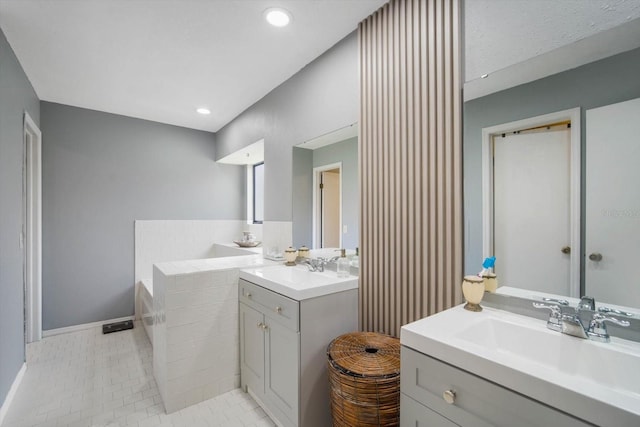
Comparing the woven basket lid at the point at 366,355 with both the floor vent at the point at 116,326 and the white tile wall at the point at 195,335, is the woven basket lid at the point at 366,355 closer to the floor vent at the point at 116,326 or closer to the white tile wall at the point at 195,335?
the white tile wall at the point at 195,335

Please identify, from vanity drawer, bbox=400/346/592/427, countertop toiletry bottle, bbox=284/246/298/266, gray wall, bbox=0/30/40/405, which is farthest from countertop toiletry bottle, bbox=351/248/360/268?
gray wall, bbox=0/30/40/405

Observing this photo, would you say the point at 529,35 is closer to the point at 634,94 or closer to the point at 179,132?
the point at 634,94

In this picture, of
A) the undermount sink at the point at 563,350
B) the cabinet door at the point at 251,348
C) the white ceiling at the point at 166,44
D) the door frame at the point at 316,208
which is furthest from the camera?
the door frame at the point at 316,208

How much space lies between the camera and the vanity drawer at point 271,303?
5.12 ft

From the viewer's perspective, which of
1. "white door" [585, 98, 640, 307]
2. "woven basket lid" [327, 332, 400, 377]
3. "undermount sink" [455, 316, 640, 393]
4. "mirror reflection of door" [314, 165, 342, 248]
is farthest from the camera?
"mirror reflection of door" [314, 165, 342, 248]

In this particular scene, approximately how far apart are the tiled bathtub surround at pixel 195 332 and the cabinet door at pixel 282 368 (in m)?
0.47

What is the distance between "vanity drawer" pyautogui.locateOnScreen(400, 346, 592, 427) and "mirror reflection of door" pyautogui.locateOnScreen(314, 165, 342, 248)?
1.11 m

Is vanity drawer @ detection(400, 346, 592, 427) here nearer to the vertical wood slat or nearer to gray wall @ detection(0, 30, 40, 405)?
the vertical wood slat

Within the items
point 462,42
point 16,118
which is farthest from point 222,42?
point 16,118

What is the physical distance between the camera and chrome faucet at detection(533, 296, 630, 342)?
3.16 feet

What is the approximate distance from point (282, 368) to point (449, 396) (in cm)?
103

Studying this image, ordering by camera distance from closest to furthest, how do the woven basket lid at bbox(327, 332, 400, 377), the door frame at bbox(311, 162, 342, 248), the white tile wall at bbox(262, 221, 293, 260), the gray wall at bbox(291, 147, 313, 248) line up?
the woven basket lid at bbox(327, 332, 400, 377)
the door frame at bbox(311, 162, 342, 248)
the gray wall at bbox(291, 147, 313, 248)
the white tile wall at bbox(262, 221, 293, 260)

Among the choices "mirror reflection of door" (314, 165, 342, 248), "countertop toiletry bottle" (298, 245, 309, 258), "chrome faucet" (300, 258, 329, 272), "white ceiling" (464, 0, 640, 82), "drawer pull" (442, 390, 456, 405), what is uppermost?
"white ceiling" (464, 0, 640, 82)

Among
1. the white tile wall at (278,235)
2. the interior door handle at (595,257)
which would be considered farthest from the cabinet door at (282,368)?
the interior door handle at (595,257)
